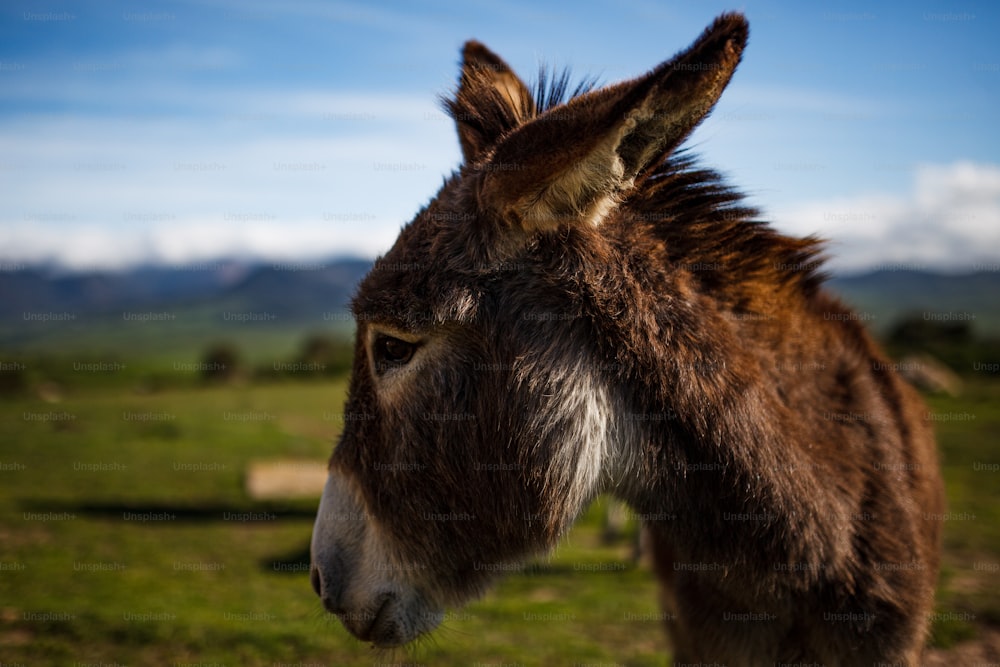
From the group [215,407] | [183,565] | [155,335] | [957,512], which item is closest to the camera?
[183,565]

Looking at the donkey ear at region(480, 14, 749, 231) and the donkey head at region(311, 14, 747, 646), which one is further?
the donkey head at region(311, 14, 747, 646)

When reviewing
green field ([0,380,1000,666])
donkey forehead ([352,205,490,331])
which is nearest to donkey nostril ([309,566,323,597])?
green field ([0,380,1000,666])

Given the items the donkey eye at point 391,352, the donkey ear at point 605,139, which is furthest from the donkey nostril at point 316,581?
the donkey ear at point 605,139

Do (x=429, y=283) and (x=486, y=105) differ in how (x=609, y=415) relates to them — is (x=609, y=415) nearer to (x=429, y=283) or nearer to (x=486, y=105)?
(x=429, y=283)

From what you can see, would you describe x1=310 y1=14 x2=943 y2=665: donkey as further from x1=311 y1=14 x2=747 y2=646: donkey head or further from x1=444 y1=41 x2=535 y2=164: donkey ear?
x1=444 y1=41 x2=535 y2=164: donkey ear

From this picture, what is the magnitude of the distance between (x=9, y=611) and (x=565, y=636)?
18.4 feet

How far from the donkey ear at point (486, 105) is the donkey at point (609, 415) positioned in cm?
38

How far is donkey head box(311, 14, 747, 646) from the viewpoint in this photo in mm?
2469

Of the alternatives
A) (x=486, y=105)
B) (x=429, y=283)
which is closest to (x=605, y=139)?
(x=429, y=283)

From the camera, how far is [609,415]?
2.54 m

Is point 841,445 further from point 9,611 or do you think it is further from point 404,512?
point 9,611

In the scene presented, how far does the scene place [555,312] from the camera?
100 inches

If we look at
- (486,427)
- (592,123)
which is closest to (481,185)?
(592,123)

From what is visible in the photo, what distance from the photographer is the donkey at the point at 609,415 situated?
2.49 meters
